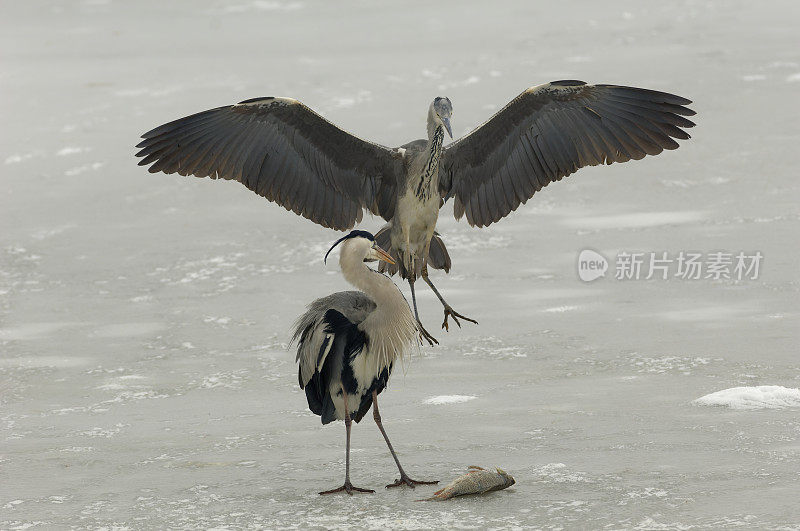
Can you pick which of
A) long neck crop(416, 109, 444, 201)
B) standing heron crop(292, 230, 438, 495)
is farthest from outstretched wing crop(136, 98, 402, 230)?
standing heron crop(292, 230, 438, 495)

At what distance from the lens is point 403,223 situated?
26.2 ft

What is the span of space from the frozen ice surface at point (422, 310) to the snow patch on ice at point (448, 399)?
0.15 ft

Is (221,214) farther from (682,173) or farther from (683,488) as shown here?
(683,488)

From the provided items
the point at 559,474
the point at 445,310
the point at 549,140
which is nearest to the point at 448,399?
the point at 445,310

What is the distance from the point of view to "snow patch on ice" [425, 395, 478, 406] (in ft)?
23.7

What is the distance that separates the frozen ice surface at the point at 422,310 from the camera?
593cm

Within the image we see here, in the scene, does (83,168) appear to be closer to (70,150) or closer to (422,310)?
(70,150)

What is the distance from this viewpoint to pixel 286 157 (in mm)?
7969

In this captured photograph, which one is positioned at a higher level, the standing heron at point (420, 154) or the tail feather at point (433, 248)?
the standing heron at point (420, 154)

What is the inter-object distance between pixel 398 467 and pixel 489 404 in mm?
1191

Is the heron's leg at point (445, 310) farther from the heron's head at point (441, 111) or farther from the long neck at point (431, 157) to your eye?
the heron's head at point (441, 111)

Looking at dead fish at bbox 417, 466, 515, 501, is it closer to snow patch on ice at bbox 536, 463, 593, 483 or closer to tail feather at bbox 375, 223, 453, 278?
snow patch on ice at bbox 536, 463, 593, 483

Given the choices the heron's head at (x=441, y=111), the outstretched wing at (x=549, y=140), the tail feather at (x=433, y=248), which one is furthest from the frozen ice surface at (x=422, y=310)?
the heron's head at (x=441, y=111)

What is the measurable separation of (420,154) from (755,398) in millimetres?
2519
